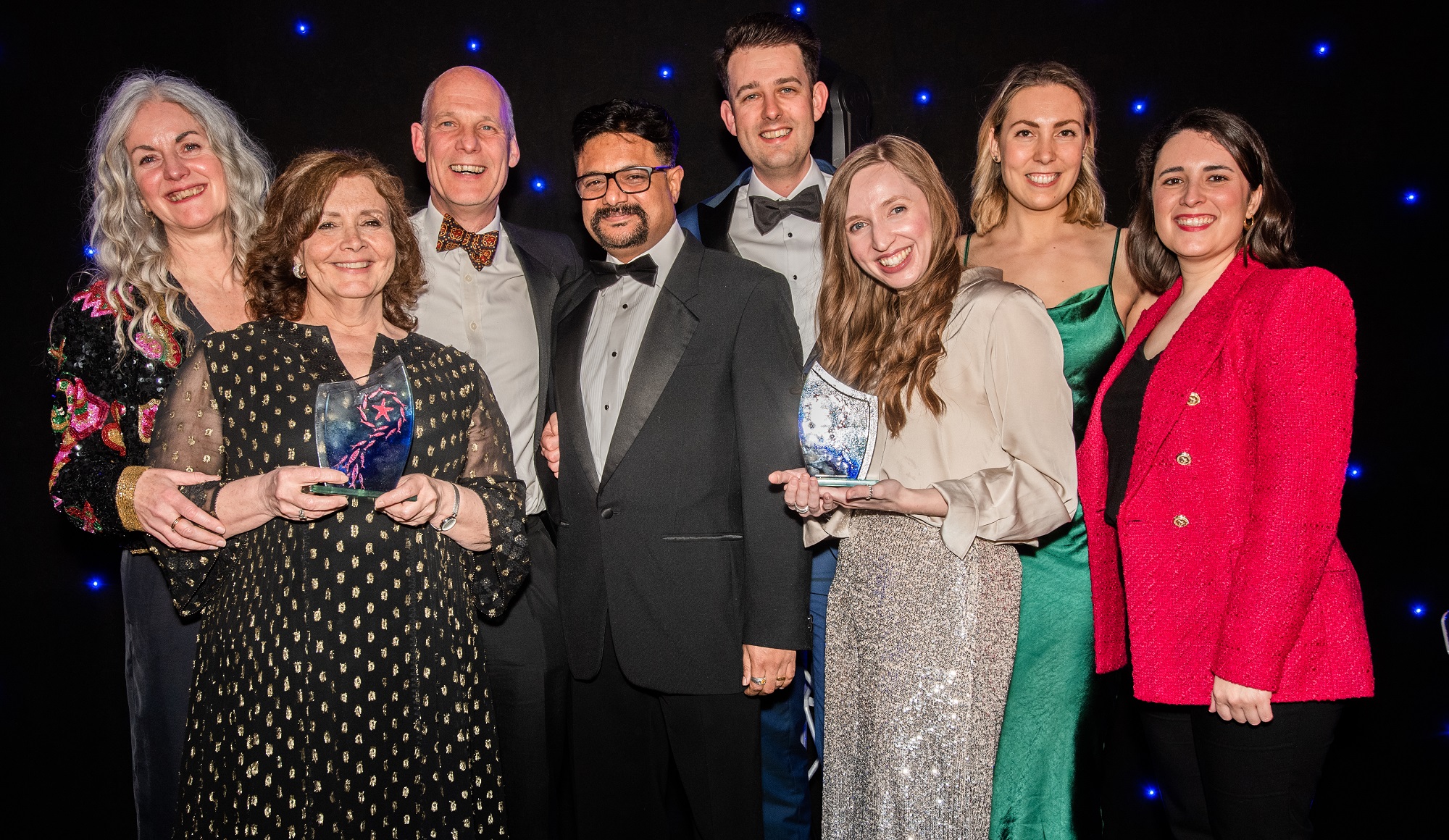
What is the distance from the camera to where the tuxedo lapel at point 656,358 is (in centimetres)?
217

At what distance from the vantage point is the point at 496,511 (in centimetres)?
199

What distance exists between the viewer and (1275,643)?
5.46 ft

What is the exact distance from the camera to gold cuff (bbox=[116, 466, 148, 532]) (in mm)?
1971

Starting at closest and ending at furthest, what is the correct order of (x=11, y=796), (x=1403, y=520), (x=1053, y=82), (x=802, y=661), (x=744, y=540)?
(x=744, y=540) → (x=1053, y=82) → (x=802, y=661) → (x=11, y=796) → (x=1403, y=520)

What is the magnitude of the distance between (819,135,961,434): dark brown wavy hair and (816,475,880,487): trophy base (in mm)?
163

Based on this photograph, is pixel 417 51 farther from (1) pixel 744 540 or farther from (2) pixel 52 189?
(1) pixel 744 540

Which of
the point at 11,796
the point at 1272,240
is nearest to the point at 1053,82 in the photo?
the point at 1272,240

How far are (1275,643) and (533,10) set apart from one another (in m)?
3.02

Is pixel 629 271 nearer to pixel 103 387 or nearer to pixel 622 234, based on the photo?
pixel 622 234

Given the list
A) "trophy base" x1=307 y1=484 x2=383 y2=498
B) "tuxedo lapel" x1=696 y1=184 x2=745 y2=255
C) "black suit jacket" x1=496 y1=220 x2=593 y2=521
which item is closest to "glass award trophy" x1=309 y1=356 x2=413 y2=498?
"trophy base" x1=307 y1=484 x2=383 y2=498

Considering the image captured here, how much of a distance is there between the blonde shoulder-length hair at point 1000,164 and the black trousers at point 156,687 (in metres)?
2.25

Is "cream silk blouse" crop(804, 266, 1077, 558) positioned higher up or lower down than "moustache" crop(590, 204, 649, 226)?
lower down

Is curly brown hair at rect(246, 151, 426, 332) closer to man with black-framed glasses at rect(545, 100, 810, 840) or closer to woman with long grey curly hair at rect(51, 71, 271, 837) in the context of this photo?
woman with long grey curly hair at rect(51, 71, 271, 837)

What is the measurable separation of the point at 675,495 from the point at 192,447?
3.28 ft
